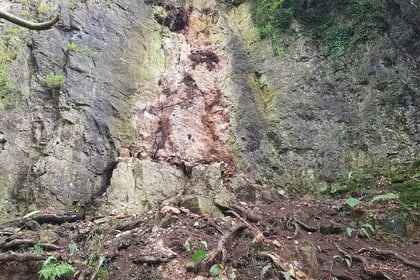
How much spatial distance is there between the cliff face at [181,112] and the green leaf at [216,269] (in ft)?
6.82

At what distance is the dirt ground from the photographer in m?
5.65

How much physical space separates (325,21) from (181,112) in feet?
16.8

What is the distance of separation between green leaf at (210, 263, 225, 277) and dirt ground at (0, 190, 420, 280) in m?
0.01

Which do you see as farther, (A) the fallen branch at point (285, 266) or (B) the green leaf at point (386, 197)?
(B) the green leaf at point (386, 197)

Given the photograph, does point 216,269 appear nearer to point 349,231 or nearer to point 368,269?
point 368,269

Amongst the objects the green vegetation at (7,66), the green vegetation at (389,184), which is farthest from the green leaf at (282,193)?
the green vegetation at (7,66)

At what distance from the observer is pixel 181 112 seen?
10523 millimetres

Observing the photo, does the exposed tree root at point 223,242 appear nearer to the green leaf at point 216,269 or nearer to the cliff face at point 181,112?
the green leaf at point 216,269

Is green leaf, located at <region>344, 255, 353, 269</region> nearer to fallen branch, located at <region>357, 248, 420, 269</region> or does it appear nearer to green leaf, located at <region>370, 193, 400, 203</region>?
fallen branch, located at <region>357, 248, 420, 269</region>

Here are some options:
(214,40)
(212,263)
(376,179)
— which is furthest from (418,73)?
(212,263)

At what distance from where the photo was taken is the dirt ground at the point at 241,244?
5652mm

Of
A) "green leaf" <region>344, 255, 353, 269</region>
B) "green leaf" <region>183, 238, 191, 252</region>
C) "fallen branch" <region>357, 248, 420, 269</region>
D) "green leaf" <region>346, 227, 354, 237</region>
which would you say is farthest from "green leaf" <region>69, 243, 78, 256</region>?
"green leaf" <region>346, 227, 354, 237</region>

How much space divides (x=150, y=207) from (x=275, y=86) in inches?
203

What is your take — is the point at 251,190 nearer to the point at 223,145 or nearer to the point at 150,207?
the point at 223,145
